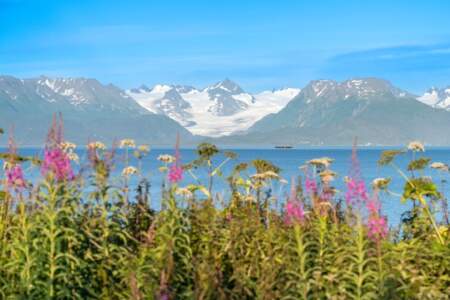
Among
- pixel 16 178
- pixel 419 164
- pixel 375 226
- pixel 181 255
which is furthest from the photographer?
pixel 419 164

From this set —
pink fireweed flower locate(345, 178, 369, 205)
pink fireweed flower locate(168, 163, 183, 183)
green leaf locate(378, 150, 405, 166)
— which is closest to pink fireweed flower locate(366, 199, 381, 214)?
pink fireweed flower locate(345, 178, 369, 205)

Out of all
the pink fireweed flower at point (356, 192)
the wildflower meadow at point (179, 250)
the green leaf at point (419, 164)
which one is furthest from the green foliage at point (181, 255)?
the green leaf at point (419, 164)

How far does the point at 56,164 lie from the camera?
28.7ft

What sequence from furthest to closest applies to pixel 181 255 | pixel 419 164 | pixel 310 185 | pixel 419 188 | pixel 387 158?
1. pixel 419 164
2. pixel 387 158
3. pixel 419 188
4. pixel 310 185
5. pixel 181 255

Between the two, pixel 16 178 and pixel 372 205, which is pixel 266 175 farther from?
pixel 372 205

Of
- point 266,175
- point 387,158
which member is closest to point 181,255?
point 266,175

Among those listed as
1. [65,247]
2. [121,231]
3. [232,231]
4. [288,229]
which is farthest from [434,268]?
[65,247]

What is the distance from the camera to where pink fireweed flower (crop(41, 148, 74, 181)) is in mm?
8727

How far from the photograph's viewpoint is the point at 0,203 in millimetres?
12711

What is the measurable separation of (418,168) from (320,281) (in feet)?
22.3

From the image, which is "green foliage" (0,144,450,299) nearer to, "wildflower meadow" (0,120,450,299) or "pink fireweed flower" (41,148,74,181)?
"wildflower meadow" (0,120,450,299)

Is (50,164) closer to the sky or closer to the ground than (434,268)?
closer to the sky

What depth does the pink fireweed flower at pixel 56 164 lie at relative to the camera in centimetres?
873

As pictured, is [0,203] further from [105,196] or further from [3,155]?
[105,196]
